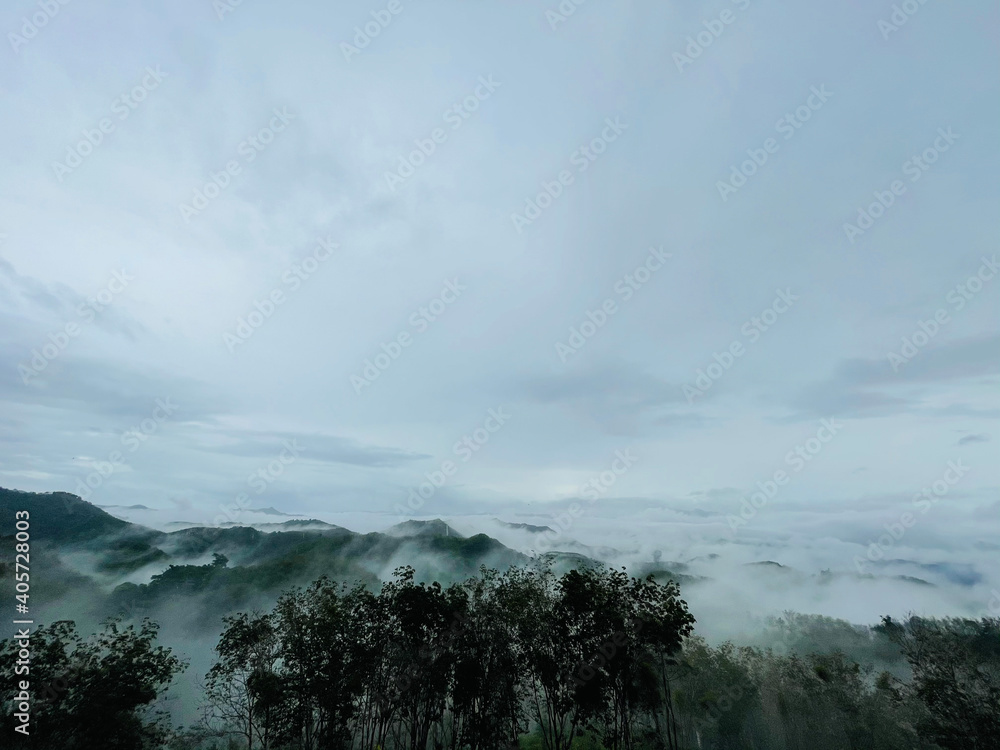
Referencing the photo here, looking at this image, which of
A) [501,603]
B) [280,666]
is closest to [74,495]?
[280,666]

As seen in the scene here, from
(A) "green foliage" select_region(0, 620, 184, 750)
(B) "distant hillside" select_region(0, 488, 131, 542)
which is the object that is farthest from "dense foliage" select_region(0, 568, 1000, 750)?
(B) "distant hillside" select_region(0, 488, 131, 542)

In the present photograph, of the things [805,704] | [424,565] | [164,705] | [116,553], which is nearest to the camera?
[805,704]

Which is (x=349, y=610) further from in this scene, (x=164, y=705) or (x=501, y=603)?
(x=164, y=705)

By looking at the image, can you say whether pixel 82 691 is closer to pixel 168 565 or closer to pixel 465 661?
pixel 465 661

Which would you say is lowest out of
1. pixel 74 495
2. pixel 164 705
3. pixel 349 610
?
pixel 164 705

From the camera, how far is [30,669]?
30.3m

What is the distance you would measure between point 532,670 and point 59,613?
117 meters

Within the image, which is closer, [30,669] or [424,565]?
[30,669]

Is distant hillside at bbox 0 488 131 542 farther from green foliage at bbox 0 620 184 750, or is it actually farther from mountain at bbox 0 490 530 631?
green foliage at bbox 0 620 184 750

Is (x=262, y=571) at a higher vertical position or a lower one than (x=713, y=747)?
higher

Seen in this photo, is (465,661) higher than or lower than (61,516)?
lower

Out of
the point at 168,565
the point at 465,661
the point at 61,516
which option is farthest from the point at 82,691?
the point at 61,516

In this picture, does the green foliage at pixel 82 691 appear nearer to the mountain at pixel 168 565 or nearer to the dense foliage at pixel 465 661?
the dense foliage at pixel 465 661

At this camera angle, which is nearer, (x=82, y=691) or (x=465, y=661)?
(x=82, y=691)
